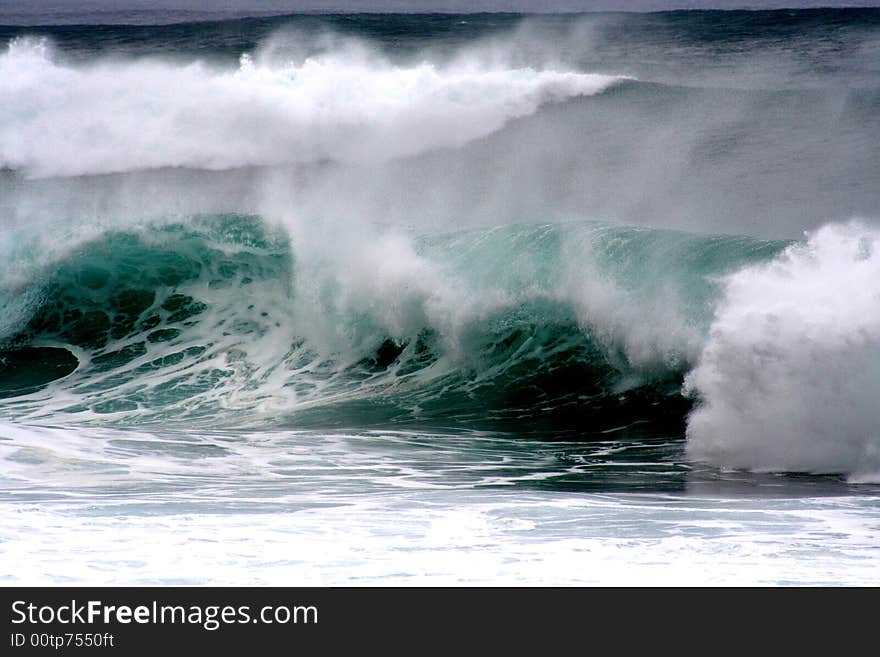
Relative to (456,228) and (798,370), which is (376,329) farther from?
(798,370)

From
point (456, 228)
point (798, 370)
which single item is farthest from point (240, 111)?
point (798, 370)

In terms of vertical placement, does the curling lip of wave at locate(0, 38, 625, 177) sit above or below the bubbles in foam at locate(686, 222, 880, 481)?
above

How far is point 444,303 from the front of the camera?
13.5m

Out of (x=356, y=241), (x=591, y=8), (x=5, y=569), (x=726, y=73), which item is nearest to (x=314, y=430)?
(x=356, y=241)

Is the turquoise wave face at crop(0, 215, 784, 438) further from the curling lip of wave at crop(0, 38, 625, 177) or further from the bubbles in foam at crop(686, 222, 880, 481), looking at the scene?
the curling lip of wave at crop(0, 38, 625, 177)

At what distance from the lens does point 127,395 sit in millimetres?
12523

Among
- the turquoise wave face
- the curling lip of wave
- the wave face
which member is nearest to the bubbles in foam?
the wave face

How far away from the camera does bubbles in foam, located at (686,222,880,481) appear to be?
8.96 m

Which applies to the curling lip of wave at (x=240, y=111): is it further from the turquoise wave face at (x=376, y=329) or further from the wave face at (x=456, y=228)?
the turquoise wave face at (x=376, y=329)

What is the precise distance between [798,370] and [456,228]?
725cm

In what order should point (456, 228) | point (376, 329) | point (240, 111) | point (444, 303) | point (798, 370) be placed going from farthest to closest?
point (240, 111) < point (456, 228) < point (376, 329) < point (444, 303) < point (798, 370)

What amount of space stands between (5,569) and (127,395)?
6.96 metres

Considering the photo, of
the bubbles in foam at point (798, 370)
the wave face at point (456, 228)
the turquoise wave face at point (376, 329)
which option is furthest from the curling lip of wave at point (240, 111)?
the bubbles in foam at point (798, 370)

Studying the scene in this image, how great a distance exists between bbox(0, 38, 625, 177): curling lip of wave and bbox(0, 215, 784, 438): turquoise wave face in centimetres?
636
